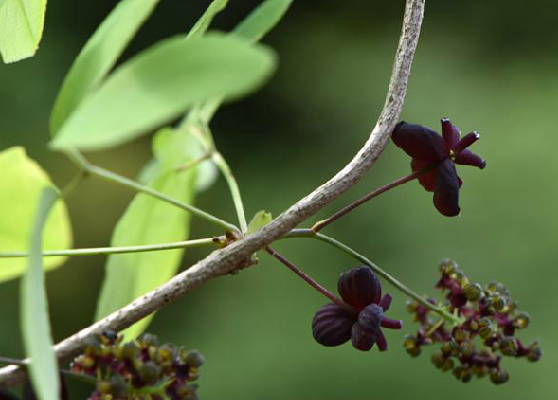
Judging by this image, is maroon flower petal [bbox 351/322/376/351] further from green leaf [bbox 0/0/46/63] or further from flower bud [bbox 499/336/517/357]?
green leaf [bbox 0/0/46/63]

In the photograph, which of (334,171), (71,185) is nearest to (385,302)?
(71,185)

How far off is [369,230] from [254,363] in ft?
1.75

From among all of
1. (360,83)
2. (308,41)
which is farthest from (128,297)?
(308,41)

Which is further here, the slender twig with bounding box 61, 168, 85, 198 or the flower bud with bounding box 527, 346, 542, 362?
the flower bud with bounding box 527, 346, 542, 362

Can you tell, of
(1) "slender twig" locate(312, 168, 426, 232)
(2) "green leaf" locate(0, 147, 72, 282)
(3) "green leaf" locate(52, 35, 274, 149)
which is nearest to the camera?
(3) "green leaf" locate(52, 35, 274, 149)

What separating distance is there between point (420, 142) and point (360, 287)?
6cm

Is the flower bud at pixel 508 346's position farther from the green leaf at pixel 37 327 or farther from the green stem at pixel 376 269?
the green leaf at pixel 37 327

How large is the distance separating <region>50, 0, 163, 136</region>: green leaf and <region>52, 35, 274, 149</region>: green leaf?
0.05 m

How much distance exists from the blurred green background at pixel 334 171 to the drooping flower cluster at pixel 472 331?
78.2 inches

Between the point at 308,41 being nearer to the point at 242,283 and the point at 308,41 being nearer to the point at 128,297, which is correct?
the point at 242,283

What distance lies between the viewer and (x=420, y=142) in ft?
1.10

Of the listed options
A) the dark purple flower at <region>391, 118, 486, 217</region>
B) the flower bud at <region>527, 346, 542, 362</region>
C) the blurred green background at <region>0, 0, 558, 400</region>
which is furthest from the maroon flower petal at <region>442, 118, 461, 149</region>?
the blurred green background at <region>0, 0, 558, 400</region>

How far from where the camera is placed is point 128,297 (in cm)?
42

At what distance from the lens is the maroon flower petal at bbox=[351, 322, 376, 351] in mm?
319
